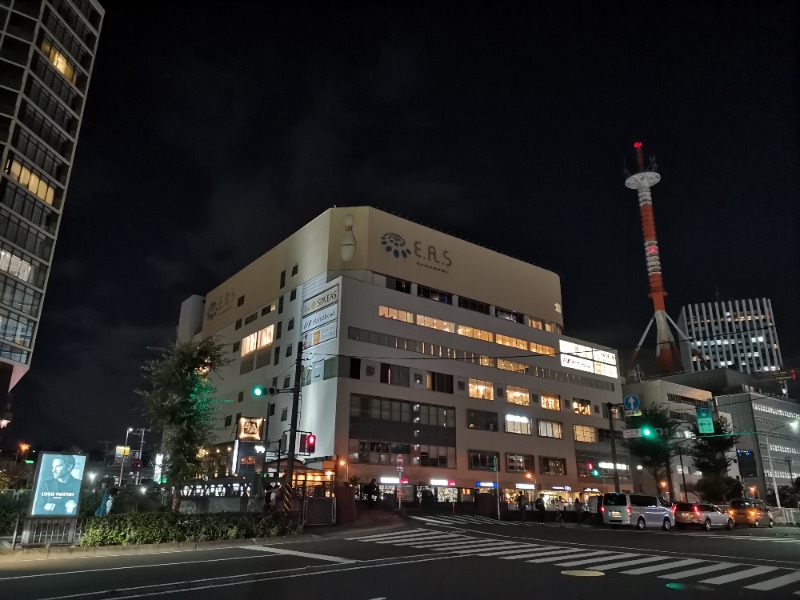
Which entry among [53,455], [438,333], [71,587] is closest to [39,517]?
[53,455]

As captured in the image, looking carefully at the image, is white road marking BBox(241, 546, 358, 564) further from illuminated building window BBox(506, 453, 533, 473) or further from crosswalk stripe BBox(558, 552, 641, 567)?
illuminated building window BBox(506, 453, 533, 473)

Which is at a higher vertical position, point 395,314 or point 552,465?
point 395,314

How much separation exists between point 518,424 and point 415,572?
5743cm

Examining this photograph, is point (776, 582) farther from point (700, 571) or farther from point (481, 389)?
point (481, 389)

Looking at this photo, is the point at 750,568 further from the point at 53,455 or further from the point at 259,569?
the point at 53,455

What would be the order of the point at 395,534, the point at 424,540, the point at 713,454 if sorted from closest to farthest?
the point at 424,540
the point at 395,534
the point at 713,454

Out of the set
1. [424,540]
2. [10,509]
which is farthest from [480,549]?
[10,509]

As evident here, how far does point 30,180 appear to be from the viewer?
5959 cm

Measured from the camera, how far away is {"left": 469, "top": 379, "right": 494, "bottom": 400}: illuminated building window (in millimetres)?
65625

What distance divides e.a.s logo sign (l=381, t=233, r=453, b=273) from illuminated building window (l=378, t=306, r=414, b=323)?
22.4ft

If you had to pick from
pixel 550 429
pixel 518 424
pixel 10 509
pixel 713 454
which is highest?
pixel 518 424

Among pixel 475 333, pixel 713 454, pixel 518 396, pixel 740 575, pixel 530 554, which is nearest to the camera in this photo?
pixel 740 575

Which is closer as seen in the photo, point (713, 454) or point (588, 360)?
point (713, 454)

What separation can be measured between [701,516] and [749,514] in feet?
23.0
